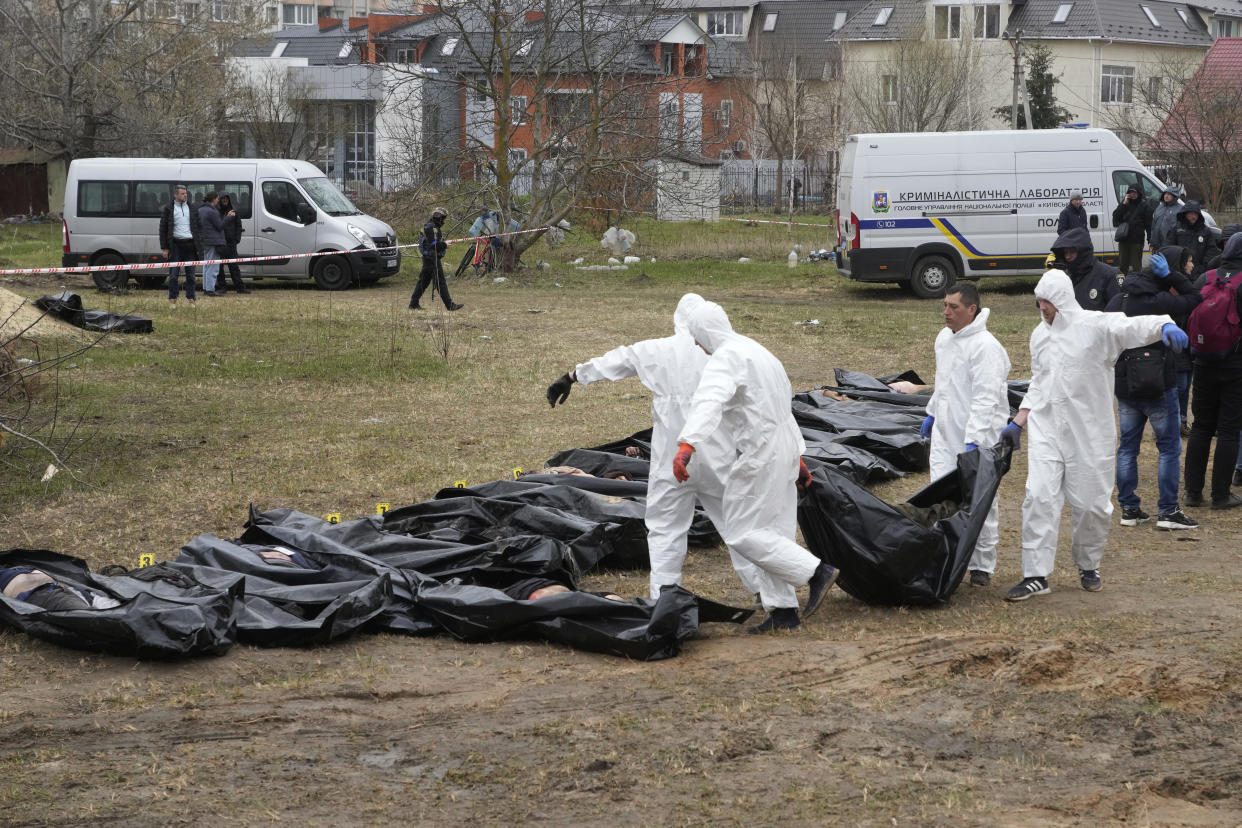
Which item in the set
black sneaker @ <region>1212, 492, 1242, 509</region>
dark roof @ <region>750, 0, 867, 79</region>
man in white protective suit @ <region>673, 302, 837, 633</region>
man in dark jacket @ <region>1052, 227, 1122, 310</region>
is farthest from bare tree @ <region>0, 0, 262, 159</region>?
man in white protective suit @ <region>673, 302, 837, 633</region>

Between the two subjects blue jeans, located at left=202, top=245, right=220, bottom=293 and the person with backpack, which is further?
blue jeans, located at left=202, top=245, right=220, bottom=293

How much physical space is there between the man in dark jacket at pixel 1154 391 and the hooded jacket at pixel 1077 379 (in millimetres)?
1280

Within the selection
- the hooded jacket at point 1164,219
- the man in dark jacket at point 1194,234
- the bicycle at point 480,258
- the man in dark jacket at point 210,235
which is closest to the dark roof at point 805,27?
the bicycle at point 480,258

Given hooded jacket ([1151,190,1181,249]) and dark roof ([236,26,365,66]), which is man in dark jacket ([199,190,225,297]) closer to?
hooded jacket ([1151,190,1181,249])

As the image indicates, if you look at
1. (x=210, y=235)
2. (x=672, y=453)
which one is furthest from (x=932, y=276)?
(x=672, y=453)

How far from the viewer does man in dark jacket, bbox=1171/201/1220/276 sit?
1188cm

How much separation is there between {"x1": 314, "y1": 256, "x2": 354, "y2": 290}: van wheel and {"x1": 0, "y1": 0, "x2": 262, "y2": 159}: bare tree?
44.4 feet

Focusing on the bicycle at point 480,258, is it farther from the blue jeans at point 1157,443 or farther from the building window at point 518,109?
the blue jeans at point 1157,443

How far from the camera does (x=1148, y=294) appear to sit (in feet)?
26.3

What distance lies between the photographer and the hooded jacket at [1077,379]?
6.18 meters

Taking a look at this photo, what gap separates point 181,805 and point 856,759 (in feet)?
7.35

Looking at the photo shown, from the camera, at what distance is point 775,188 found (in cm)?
4444

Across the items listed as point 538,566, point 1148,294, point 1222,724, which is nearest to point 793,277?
point 1148,294

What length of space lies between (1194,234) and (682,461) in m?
8.99
